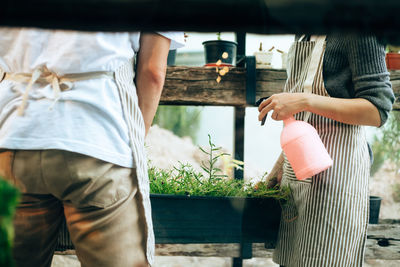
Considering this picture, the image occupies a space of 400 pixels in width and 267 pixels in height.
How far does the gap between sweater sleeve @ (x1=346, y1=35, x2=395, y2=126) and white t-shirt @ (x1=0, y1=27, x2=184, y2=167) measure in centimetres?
71

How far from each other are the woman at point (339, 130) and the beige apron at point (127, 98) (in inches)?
20.7

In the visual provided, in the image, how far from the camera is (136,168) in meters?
0.73

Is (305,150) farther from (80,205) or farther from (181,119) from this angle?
(181,119)

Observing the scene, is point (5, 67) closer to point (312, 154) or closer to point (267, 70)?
point (312, 154)

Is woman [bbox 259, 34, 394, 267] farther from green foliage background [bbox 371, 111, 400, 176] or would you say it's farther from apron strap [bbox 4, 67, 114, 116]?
green foliage background [bbox 371, 111, 400, 176]

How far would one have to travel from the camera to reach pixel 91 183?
0.67 m

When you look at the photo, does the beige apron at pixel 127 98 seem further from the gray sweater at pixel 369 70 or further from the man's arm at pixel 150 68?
the gray sweater at pixel 369 70

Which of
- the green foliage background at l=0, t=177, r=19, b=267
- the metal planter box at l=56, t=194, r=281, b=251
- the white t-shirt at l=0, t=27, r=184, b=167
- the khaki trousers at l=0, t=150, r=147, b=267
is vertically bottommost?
the metal planter box at l=56, t=194, r=281, b=251

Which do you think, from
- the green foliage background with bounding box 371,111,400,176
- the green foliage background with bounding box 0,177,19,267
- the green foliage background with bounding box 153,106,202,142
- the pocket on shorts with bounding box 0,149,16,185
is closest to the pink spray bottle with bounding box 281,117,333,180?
the pocket on shorts with bounding box 0,149,16,185

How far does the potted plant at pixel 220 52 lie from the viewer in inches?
72.2

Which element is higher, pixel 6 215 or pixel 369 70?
pixel 369 70

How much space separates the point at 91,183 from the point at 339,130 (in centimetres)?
84

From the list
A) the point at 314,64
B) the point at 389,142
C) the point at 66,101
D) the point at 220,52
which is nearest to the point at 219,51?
the point at 220,52

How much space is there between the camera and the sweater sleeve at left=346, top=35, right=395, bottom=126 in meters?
0.99
